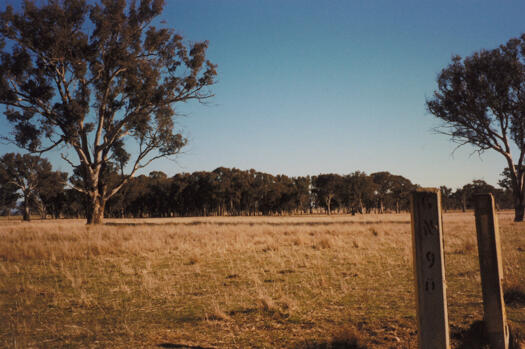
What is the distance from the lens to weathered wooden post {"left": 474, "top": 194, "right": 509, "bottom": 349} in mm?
3416

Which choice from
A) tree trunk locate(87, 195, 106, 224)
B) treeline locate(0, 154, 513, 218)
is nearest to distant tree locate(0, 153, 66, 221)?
treeline locate(0, 154, 513, 218)

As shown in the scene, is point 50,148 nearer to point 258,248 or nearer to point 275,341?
point 258,248

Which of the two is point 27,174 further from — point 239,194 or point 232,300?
point 232,300

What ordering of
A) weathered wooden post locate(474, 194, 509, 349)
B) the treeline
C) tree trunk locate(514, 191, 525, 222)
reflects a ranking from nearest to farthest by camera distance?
weathered wooden post locate(474, 194, 509, 349) → tree trunk locate(514, 191, 525, 222) → the treeline

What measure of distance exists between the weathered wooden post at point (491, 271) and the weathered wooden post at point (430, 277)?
1271 millimetres

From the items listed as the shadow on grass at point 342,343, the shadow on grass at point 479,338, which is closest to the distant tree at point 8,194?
the shadow on grass at point 342,343

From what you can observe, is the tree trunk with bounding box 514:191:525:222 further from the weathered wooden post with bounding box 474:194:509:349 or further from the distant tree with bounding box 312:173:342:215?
the distant tree with bounding box 312:173:342:215

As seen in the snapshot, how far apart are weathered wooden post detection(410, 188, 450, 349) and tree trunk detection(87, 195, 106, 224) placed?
2420cm

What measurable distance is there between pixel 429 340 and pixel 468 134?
89.2 ft

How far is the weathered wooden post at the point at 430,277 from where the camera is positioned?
261cm

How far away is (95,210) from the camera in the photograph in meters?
23.0

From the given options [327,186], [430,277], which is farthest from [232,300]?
[327,186]

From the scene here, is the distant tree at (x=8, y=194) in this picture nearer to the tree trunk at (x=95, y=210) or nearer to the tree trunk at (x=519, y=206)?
the tree trunk at (x=95, y=210)

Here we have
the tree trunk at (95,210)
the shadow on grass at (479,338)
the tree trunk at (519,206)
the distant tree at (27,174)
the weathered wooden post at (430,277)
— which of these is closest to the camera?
the weathered wooden post at (430,277)
